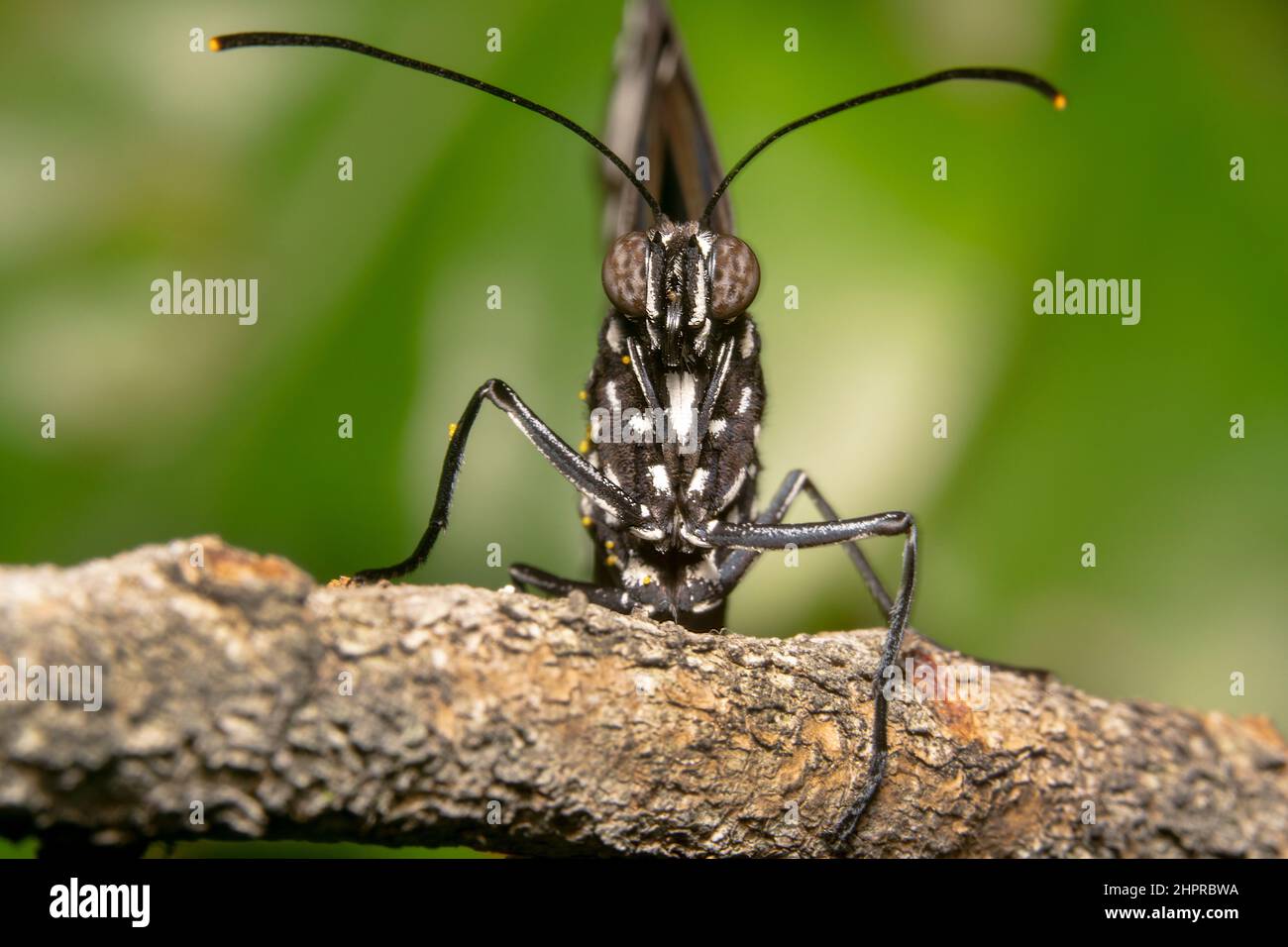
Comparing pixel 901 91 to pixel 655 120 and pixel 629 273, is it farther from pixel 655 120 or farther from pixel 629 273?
pixel 655 120

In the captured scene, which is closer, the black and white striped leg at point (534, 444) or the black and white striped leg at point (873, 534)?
the black and white striped leg at point (873, 534)

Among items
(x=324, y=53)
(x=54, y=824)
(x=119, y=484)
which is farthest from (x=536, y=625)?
(x=324, y=53)


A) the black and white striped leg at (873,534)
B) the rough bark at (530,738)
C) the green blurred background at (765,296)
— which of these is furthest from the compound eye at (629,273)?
the rough bark at (530,738)

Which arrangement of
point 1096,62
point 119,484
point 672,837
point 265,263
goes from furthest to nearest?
1. point 1096,62
2. point 265,263
3. point 119,484
4. point 672,837

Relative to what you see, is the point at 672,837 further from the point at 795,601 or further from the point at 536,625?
the point at 795,601

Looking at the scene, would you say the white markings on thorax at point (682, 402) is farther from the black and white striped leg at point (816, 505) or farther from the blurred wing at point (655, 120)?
the blurred wing at point (655, 120)

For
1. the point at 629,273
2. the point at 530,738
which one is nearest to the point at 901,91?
the point at 629,273
